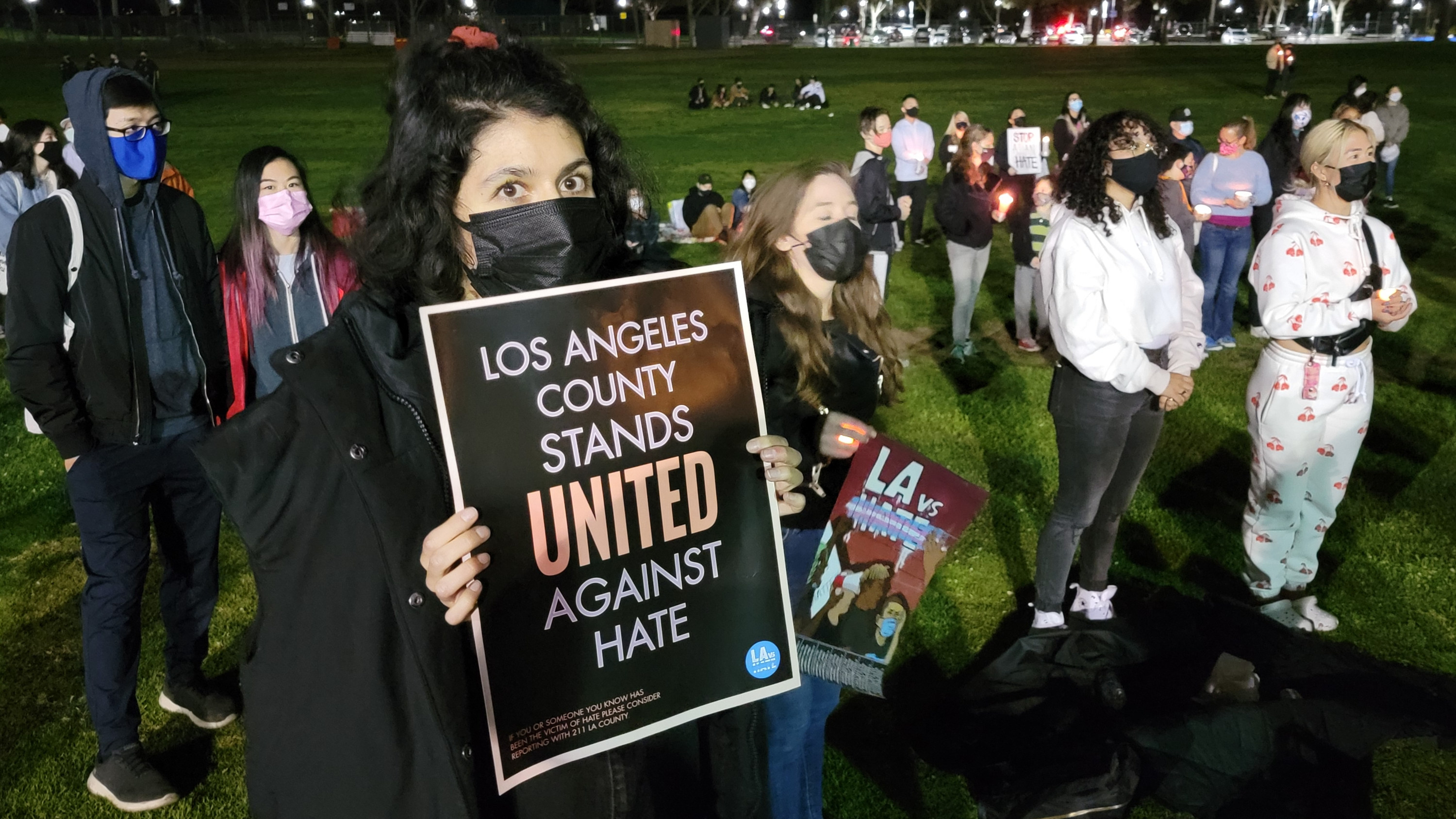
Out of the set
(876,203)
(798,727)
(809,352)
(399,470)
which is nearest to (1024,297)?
(876,203)

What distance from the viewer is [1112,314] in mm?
3912

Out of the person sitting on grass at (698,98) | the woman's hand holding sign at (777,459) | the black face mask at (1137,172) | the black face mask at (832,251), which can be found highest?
the person sitting on grass at (698,98)

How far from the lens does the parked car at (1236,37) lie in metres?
58.6

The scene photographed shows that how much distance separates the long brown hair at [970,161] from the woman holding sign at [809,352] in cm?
557

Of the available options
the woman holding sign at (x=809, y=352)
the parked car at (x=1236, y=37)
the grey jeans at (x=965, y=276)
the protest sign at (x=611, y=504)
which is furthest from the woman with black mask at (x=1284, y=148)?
the parked car at (x=1236, y=37)

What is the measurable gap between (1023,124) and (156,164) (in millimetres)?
9517

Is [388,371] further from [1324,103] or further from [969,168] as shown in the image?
[1324,103]

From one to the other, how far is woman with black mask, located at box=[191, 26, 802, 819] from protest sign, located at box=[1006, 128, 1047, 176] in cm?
873

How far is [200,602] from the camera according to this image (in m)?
3.90

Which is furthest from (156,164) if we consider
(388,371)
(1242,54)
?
(1242,54)

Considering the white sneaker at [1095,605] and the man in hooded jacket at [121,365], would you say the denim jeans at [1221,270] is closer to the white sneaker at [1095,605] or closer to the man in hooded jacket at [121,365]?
the white sneaker at [1095,605]

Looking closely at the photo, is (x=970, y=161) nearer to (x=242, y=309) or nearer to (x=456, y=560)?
(x=242, y=309)

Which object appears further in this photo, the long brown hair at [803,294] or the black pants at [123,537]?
the black pants at [123,537]

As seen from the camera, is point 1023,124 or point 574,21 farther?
point 574,21
